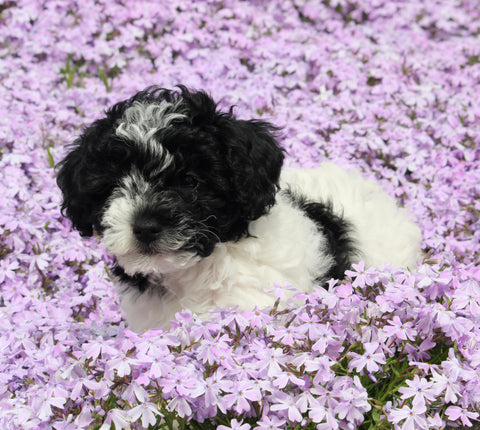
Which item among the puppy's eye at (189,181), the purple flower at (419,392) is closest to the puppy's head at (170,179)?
the puppy's eye at (189,181)

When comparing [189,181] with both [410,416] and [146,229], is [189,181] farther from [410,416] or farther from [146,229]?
[410,416]

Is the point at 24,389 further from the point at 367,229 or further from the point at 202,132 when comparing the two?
the point at 367,229

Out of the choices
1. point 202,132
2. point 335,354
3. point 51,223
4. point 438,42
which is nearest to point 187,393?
point 335,354

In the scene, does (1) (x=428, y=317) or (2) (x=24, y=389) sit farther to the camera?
(2) (x=24, y=389)

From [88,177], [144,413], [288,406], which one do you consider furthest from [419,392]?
[88,177]

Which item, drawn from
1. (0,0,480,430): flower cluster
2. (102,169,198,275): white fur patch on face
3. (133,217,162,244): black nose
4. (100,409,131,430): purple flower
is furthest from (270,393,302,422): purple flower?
(133,217,162,244): black nose

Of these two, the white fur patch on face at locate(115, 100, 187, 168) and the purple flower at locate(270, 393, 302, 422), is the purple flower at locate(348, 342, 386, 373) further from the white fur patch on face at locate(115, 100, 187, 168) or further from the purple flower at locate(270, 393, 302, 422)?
the white fur patch on face at locate(115, 100, 187, 168)
